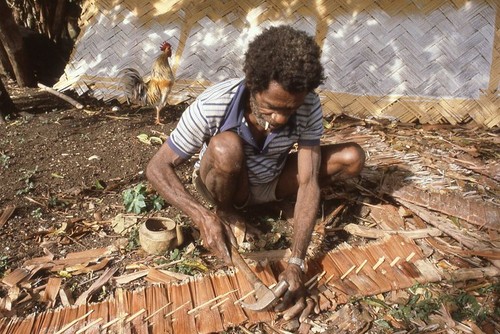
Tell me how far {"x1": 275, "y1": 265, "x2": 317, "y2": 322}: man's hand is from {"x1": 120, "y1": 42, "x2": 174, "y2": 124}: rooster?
272cm

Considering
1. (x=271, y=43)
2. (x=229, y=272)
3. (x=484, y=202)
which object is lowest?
(x=229, y=272)

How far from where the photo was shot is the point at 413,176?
10.3 feet

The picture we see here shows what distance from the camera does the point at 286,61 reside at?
6.10 ft

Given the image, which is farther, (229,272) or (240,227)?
(240,227)

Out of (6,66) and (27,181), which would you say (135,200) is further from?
(6,66)

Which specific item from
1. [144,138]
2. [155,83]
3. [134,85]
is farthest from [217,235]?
[134,85]

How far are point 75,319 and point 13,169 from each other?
1.78m

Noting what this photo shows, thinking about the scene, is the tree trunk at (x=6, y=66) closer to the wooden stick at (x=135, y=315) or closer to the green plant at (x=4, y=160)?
the green plant at (x=4, y=160)

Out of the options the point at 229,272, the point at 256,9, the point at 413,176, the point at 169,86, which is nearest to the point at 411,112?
the point at 413,176

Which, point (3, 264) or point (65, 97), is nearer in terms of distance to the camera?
point (3, 264)

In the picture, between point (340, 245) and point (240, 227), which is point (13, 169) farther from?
point (340, 245)

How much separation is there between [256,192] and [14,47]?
3.75 meters

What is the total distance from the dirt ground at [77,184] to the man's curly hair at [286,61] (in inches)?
45.2

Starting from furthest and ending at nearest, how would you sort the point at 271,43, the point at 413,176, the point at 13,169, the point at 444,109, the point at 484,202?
the point at 444,109, the point at 13,169, the point at 413,176, the point at 484,202, the point at 271,43
